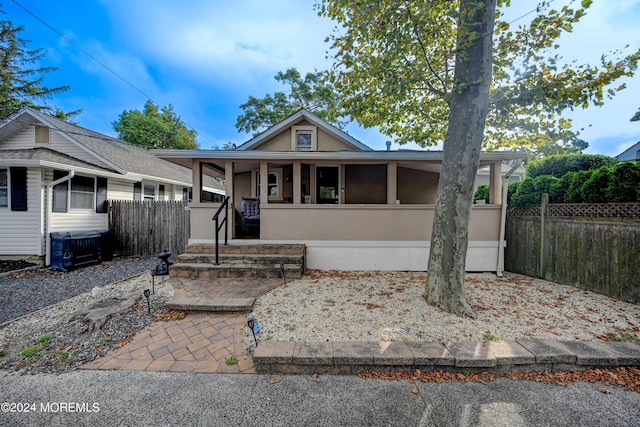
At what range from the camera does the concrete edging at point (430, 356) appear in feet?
8.17

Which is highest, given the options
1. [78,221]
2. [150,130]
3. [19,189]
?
[150,130]

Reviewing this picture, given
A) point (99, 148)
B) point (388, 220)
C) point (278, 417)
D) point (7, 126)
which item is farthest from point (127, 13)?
point (278, 417)

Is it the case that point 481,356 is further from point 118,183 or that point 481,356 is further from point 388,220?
point 118,183

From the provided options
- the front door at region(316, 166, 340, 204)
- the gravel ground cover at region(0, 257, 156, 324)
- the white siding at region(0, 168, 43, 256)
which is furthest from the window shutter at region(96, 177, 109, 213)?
the front door at region(316, 166, 340, 204)

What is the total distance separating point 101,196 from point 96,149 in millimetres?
1986

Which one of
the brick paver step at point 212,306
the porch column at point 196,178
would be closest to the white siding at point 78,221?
the porch column at point 196,178

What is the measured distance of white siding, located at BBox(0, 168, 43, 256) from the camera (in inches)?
284

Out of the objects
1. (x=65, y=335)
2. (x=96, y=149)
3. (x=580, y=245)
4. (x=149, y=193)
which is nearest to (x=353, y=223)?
(x=580, y=245)

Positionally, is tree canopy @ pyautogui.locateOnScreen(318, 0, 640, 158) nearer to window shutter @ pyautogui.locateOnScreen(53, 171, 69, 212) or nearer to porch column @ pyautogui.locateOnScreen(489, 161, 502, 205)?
porch column @ pyautogui.locateOnScreen(489, 161, 502, 205)

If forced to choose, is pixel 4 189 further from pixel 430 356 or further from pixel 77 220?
pixel 430 356

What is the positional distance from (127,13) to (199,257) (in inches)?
362

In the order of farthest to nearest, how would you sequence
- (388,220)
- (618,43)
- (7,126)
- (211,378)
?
1. (7,126)
2. (388,220)
3. (618,43)
4. (211,378)

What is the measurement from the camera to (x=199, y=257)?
572cm

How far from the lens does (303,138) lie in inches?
→ 351
